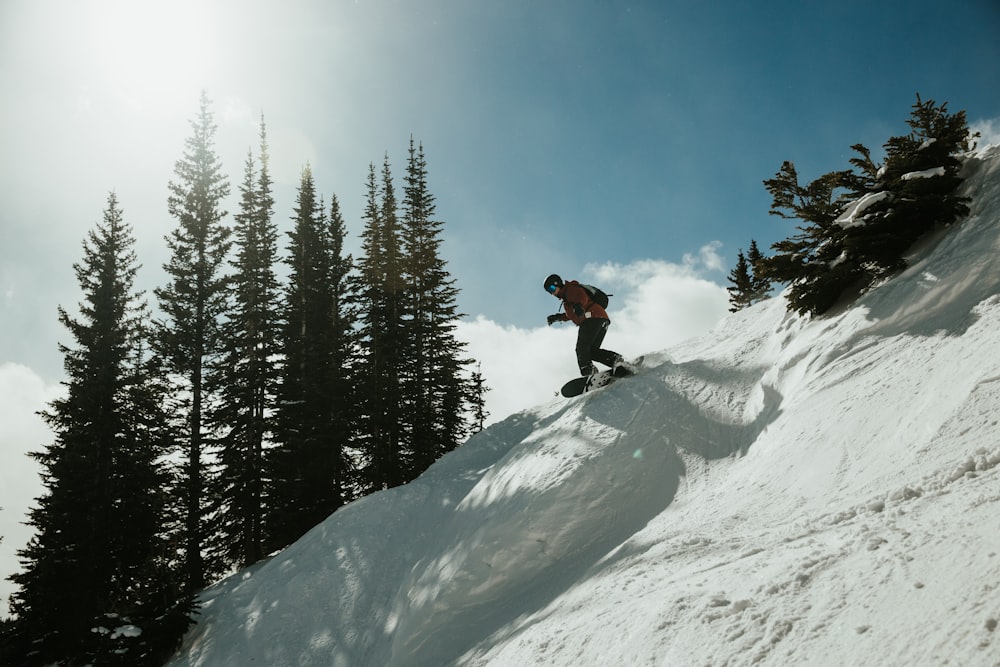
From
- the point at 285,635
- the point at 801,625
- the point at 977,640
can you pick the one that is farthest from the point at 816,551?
the point at 285,635

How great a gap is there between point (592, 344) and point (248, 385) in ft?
53.2

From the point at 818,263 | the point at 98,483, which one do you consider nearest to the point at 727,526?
the point at 818,263

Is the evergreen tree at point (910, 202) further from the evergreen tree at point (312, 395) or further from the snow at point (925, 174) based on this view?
the evergreen tree at point (312, 395)

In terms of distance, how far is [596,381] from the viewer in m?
10.3

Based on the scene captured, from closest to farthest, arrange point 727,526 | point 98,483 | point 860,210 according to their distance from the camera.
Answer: point 727,526 < point 860,210 < point 98,483

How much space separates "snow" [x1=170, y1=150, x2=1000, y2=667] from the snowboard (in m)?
0.39

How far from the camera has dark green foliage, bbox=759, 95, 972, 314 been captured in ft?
23.4

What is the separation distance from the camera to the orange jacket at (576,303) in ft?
33.6

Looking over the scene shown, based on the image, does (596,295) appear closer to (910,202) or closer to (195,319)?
(910,202)

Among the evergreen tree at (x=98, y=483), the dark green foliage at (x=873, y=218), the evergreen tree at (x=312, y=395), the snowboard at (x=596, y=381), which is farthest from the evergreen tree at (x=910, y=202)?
the evergreen tree at (x=312, y=395)

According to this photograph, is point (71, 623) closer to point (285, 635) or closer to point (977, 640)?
point (285, 635)

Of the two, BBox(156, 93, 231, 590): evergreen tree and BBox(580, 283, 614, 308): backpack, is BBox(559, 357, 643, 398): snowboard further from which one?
BBox(156, 93, 231, 590): evergreen tree

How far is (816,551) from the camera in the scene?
326 centimetres

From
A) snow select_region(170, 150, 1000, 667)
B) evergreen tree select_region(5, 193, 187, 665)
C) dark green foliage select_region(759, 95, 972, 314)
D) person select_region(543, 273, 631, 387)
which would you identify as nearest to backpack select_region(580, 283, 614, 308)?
person select_region(543, 273, 631, 387)
